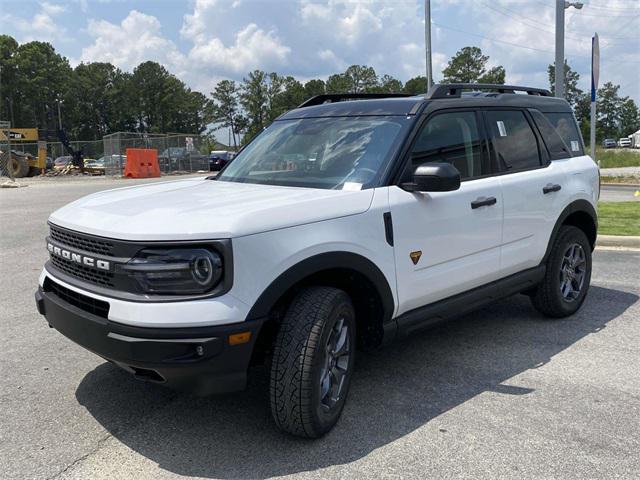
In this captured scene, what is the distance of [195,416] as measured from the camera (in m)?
3.56

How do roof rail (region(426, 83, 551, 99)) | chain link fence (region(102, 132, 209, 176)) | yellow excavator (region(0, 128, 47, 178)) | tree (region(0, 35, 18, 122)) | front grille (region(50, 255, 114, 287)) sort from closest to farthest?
front grille (region(50, 255, 114, 287)), roof rail (region(426, 83, 551, 99)), chain link fence (region(102, 132, 209, 176)), yellow excavator (region(0, 128, 47, 178)), tree (region(0, 35, 18, 122))

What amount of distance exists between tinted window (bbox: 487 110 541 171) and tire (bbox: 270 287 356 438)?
6.75ft

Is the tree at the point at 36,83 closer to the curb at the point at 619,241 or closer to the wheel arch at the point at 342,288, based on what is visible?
the curb at the point at 619,241

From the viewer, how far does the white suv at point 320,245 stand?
285cm

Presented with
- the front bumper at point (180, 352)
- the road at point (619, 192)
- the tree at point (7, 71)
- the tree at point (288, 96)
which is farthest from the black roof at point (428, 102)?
the tree at point (7, 71)

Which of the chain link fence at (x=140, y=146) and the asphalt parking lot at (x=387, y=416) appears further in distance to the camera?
the chain link fence at (x=140, y=146)

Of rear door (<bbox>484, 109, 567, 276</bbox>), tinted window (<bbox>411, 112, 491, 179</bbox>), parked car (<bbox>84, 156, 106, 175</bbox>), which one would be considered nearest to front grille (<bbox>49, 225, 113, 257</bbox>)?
tinted window (<bbox>411, 112, 491, 179</bbox>)

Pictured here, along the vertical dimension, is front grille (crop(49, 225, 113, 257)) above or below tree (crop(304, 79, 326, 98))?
below

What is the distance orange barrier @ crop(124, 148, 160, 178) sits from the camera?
30.0 meters

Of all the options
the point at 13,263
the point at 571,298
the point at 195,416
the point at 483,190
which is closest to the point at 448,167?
the point at 483,190

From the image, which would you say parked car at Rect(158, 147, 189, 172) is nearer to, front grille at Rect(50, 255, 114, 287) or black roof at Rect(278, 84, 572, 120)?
black roof at Rect(278, 84, 572, 120)

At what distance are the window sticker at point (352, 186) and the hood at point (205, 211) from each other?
0.07m

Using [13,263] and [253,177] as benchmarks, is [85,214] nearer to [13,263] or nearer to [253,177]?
[253,177]

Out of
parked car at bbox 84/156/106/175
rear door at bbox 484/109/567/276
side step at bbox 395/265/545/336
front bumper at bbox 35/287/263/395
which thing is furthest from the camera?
parked car at bbox 84/156/106/175
